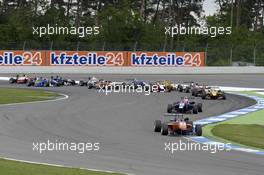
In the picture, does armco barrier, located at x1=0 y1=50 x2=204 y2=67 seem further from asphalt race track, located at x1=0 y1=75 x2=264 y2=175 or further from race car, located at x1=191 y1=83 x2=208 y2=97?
race car, located at x1=191 y1=83 x2=208 y2=97

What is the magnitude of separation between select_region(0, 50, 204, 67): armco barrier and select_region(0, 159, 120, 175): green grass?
1534 inches

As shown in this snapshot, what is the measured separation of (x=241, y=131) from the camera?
720 inches

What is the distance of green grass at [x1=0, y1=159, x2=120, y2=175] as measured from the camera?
10398 mm

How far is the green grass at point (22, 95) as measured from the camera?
28.9 metres

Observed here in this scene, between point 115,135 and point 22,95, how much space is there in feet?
50.8

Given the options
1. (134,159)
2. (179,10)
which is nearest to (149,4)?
(179,10)

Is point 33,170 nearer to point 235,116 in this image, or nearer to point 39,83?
point 235,116

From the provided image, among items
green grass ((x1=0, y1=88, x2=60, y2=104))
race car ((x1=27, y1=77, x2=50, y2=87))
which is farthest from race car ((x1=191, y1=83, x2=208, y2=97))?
race car ((x1=27, y1=77, x2=50, y2=87))

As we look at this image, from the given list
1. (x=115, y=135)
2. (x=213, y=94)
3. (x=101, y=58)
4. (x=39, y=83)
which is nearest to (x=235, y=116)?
(x=115, y=135)

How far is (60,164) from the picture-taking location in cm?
1223

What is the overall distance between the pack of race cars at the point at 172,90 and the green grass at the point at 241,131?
590 millimetres

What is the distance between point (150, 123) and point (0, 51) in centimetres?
3144

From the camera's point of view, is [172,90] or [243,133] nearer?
[243,133]

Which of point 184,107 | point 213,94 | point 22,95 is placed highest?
point 213,94
